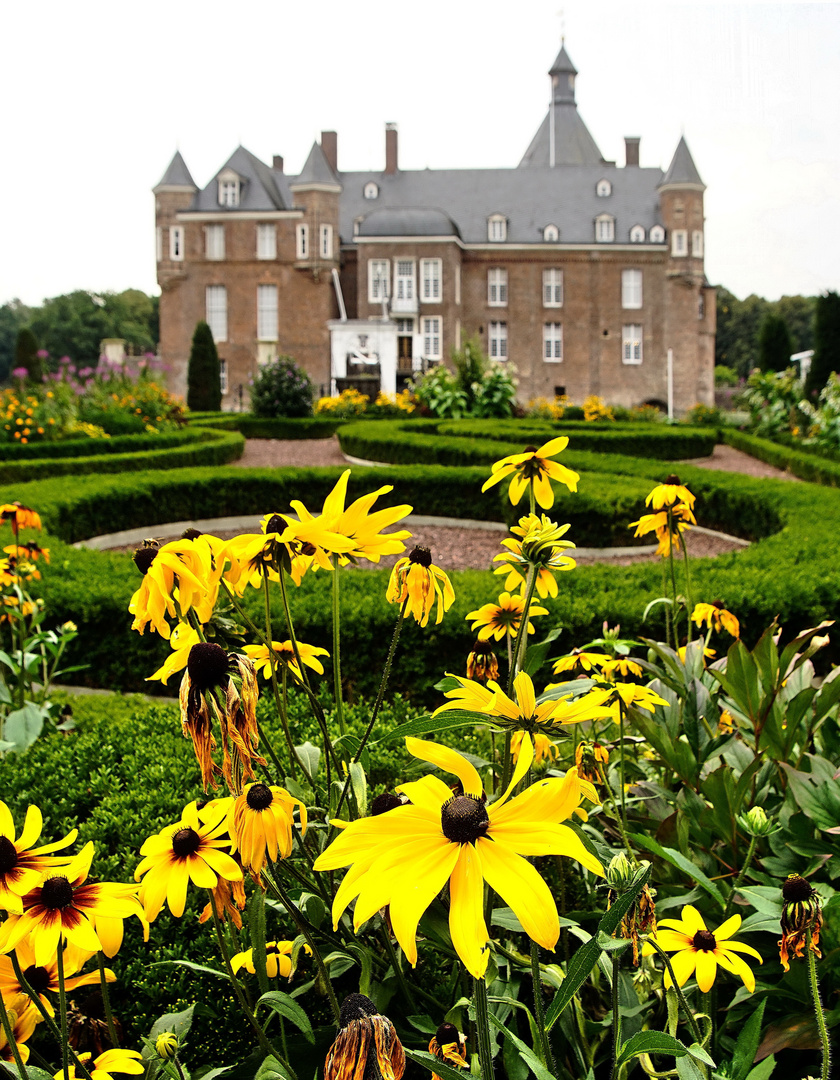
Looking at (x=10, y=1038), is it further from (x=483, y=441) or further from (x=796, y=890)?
(x=483, y=441)

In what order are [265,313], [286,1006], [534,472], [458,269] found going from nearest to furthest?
[286,1006] < [534,472] < [458,269] < [265,313]

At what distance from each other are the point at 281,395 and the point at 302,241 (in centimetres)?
1801

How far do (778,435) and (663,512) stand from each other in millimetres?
16159

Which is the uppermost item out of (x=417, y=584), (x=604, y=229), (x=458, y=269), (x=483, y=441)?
(x=604, y=229)

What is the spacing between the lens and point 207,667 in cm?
99

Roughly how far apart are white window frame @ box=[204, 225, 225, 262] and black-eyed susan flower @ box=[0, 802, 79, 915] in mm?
38356

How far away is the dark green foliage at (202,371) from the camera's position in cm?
2773

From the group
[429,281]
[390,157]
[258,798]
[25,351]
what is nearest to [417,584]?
[258,798]

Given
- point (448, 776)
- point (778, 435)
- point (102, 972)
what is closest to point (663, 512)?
point (448, 776)

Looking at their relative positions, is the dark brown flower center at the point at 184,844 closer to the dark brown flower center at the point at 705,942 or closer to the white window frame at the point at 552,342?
the dark brown flower center at the point at 705,942

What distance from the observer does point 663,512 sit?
8.16 feet

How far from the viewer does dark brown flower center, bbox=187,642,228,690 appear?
0.99 m

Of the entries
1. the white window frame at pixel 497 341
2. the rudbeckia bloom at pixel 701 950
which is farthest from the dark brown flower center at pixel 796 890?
the white window frame at pixel 497 341

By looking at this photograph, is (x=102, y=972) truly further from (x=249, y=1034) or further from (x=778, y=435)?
(x=778, y=435)
